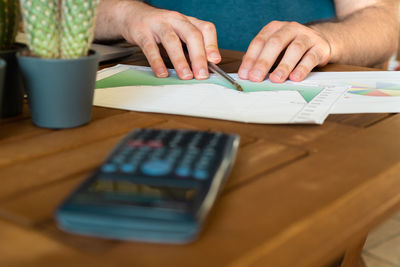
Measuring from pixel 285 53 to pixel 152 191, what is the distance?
0.59m

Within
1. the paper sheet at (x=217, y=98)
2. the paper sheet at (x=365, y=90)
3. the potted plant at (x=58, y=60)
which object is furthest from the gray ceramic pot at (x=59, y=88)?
the paper sheet at (x=365, y=90)

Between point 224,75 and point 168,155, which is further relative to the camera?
point 224,75

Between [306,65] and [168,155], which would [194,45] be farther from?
[168,155]

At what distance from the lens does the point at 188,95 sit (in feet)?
2.36

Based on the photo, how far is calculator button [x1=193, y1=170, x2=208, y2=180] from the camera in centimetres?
38

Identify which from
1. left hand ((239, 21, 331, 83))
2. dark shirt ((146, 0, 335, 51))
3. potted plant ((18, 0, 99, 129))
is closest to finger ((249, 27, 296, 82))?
left hand ((239, 21, 331, 83))

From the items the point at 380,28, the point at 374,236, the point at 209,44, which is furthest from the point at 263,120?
the point at 374,236

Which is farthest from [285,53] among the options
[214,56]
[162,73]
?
[162,73]

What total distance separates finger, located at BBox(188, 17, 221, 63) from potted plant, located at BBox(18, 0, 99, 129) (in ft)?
1.20

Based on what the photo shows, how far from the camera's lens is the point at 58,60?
20.4 inches

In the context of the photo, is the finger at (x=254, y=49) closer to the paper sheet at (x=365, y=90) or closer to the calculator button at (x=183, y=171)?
the paper sheet at (x=365, y=90)

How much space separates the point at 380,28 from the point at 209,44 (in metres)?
0.59

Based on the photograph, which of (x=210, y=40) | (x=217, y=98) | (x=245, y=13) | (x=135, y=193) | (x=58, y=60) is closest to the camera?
(x=135, y=193)

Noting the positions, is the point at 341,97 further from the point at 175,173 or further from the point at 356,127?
the point at 175,173
